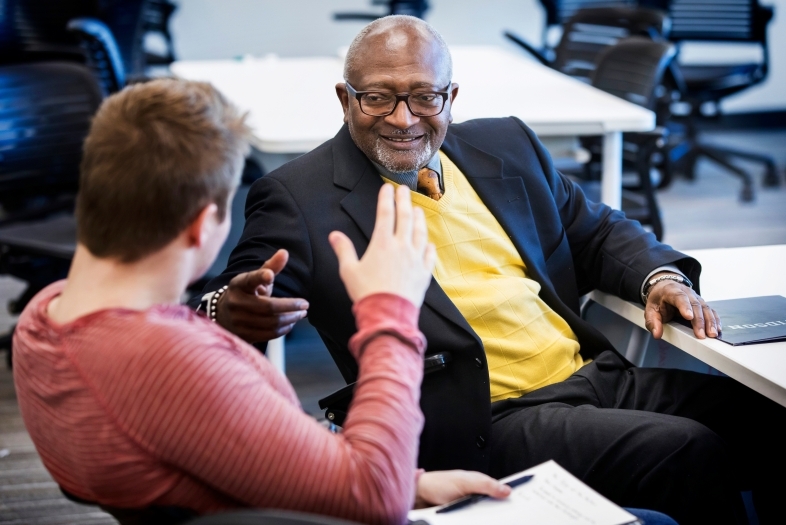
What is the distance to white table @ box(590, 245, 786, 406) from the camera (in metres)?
1.40

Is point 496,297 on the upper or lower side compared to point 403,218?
lower

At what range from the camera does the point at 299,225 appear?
1.64 m

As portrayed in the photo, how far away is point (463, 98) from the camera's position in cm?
318

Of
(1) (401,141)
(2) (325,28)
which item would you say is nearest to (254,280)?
(1) (401,141)

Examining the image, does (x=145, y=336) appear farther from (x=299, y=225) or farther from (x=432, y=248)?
(x=299, y=225)

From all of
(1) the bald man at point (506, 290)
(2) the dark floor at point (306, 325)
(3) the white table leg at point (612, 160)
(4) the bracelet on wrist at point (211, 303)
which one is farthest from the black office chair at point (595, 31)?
(4) the bracelet on wrist at point (211, 303)

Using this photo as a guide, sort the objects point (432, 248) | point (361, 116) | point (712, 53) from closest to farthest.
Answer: point (432, 248) < point (361, 116) < point (712, 53)

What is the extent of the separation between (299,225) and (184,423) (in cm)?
73

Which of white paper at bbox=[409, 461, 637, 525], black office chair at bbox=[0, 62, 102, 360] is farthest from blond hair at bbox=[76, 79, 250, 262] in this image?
black office chair at bbox=[0, 62, 102, 360]

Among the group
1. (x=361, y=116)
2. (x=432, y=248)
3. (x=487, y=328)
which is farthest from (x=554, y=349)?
(x=432, y=248)

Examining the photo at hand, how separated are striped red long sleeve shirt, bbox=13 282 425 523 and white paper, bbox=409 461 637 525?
0.66 ft

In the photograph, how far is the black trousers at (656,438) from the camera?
150 centimetres

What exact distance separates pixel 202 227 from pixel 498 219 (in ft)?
2.93

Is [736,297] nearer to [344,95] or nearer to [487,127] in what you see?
[487,127]
